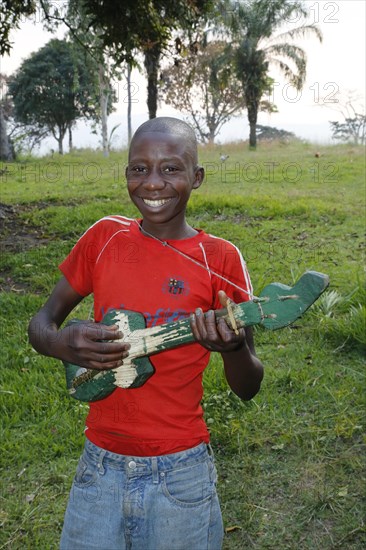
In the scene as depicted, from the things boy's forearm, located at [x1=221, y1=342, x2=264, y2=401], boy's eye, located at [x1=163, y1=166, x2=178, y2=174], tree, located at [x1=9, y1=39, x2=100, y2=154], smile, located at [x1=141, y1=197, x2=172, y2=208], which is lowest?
boy's forearm, located at [x1=221, y1=342, x2=264, y2=401]

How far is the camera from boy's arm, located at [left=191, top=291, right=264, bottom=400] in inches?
49.8

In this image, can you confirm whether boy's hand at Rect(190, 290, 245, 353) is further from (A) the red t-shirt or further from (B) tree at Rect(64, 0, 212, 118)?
(B) tree at Rect(64, 0, 212, 118)

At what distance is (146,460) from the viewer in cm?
152

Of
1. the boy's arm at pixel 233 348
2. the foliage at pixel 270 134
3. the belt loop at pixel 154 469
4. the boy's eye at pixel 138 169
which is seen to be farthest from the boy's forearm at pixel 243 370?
the foliage at pixel 270 134

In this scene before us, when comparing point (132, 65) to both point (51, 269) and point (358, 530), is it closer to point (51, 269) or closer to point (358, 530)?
point (51, 269)

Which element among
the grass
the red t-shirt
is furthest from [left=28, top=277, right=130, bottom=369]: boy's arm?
the grass

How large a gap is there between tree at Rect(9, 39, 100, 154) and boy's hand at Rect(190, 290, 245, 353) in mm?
25039

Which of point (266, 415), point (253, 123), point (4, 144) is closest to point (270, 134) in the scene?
point (253, 123)

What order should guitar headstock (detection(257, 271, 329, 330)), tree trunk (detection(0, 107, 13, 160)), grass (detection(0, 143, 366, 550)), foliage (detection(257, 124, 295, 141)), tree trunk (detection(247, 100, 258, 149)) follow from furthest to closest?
foliage (detection(257, 124, 295, 141)) < tree trunk (detection(247, 100, 258, 149)) < tree trunk (detection(0, 107, 13, 160)) < grass (detection(0, 143, 366, 550)) < guitar headstock (detection(257, 271, 329, 330))

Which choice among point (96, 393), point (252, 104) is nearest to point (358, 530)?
point (96, 393)

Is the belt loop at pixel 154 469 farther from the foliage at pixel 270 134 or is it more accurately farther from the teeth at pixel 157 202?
the foliage at pixel 270 134

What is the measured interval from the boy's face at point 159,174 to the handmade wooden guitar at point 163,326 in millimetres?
Answer: 316

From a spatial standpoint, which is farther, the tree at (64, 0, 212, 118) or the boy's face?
the tree at (64, 0, 212, 118)

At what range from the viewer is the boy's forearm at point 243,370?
1541mm
